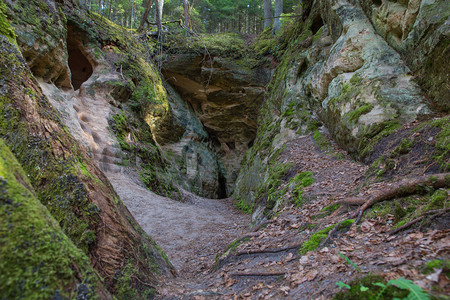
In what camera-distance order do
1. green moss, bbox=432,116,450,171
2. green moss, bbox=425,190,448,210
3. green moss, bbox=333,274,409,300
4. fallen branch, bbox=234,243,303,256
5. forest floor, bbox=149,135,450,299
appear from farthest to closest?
green moss, bbox=432,116,450,171 → fallen branch, bbox=234,243,303,256 → green moss, bbox=425,190,448,210 → forest floor, bbox=149,135,450,299 → green moss, bbox=333,274,409,300

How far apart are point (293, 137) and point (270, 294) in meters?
8.80

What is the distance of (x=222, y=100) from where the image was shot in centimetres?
2281

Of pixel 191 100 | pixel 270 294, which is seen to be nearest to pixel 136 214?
pixel 270 294

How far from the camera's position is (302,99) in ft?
38.3

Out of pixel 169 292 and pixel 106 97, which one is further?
pixel 106 97

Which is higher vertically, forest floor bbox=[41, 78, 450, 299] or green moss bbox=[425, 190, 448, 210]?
green moss bbox=[425, 190, 448, 210]

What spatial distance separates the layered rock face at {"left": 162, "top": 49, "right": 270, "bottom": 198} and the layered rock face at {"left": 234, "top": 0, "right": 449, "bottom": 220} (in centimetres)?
833

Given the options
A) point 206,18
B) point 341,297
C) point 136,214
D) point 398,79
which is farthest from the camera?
point 206,18

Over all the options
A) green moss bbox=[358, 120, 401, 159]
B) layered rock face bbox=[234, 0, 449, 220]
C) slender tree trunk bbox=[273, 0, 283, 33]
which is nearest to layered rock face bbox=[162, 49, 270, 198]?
slender tree trunk bbox=[273, 0, 283, 33]

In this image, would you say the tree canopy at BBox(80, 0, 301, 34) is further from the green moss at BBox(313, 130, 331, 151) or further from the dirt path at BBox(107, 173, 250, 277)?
the dirt path at BBox(107, 173, 250, 277)

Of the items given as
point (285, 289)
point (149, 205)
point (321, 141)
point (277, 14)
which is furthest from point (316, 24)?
point (285, 289)

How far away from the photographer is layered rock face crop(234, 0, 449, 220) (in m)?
5.95

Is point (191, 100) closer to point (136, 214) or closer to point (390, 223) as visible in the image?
point (136, 214)

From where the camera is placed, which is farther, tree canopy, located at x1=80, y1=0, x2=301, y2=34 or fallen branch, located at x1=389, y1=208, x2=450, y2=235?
tree canopy, located at x1=80, y1=0, x2=301, y2=34
